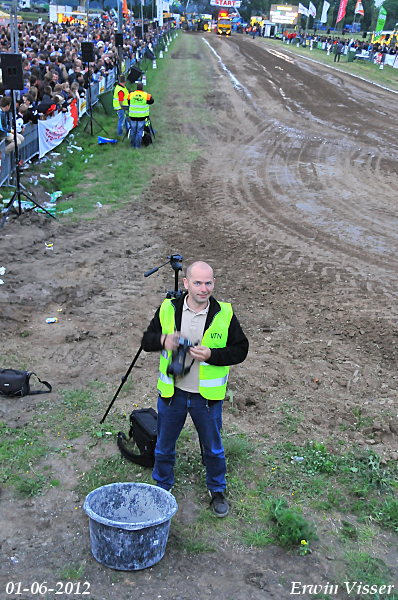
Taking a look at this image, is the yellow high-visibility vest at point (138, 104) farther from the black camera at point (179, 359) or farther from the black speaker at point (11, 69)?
the black camera at point (179, 359)

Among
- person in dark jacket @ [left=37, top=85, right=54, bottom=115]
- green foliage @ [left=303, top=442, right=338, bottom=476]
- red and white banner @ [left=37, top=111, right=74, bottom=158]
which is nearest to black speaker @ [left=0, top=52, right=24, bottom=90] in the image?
red and white banner @ [left=37, top=111, right=74, bottom=158]

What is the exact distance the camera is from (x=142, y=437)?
551 cm

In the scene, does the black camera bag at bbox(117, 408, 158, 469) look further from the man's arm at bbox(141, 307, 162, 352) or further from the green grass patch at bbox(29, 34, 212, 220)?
the green grass patch at bbox(29, 34, 212, 220)

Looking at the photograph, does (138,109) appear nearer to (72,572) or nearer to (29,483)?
(29,483)

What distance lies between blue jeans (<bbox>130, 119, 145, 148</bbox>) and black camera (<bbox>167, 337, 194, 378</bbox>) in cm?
1492

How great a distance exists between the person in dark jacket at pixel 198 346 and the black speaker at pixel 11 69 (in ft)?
28.4

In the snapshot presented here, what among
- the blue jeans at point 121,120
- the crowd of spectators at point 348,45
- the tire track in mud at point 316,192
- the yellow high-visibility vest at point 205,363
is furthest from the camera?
the crowd of spectators at point 348,45

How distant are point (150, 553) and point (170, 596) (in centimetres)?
33

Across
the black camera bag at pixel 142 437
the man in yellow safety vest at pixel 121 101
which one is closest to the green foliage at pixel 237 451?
the black camera bag at pixel 142 437

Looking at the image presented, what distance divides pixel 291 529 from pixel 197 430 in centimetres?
112

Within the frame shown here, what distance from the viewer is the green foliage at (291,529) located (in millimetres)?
4633

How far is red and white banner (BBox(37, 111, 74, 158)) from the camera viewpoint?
626 inches

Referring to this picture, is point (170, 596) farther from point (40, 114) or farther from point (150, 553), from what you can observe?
point (40, 114)

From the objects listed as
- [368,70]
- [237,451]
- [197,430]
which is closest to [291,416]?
[237,451]
